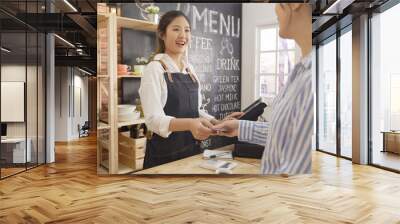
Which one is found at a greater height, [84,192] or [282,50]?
[282,50]

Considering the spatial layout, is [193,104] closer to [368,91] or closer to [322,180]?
[322,180]

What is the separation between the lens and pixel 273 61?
210 inches

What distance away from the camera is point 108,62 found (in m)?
5.22

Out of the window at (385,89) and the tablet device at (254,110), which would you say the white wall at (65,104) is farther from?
the window at (385,89)

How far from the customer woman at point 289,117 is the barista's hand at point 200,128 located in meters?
0.15

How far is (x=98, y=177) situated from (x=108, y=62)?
1707 millimetres

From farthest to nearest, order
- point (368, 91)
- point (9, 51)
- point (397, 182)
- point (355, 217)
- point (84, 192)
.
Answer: point (368, 91), point (9, 51), point (397, 182), point (84, 192), point (355, 217)

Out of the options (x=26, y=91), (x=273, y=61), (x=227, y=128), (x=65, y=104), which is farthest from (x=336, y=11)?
(x=65, y=104)

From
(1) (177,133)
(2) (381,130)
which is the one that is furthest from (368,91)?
(1) (177,133)

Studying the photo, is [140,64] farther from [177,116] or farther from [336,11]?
[336,11]

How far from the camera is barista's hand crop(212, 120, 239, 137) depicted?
5.34 meters

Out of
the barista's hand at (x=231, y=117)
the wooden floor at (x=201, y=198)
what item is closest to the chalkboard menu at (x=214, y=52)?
the barista's hand at (x=231, y=117)

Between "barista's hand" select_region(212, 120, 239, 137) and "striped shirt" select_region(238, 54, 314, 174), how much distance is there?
78mm

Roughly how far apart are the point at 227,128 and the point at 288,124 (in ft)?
2.88
